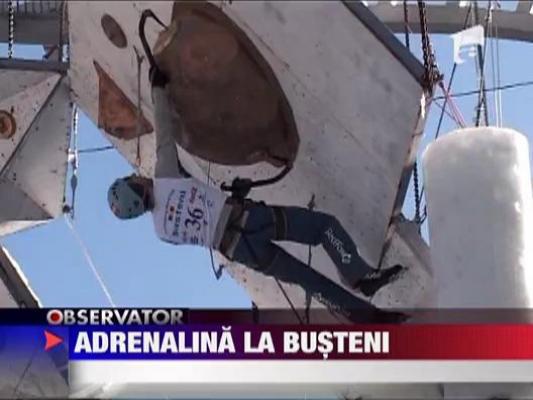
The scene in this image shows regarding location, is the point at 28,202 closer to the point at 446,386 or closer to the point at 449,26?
the point at 449,26

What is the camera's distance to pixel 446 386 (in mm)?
3629

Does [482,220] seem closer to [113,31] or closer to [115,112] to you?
[113,31]

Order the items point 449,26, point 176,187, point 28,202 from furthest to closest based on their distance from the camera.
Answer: point 28,202 < point 449,26 < point 176,187

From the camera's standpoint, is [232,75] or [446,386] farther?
[232,75]

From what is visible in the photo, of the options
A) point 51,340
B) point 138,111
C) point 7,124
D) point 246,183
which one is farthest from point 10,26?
point 51,340

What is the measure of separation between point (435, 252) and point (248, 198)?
997mm

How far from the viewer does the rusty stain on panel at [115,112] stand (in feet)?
16.6

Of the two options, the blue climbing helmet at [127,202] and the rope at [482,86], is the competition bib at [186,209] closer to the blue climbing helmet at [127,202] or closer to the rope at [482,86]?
the blue climbing helmet at [127,202]

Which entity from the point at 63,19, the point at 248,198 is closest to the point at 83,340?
the point at 248,198

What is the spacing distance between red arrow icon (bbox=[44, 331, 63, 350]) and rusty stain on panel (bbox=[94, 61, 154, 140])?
4.80ft

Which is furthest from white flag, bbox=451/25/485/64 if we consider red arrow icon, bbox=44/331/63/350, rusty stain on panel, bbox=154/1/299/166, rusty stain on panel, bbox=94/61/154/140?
red arrow icon, bbox=44/331/63/350

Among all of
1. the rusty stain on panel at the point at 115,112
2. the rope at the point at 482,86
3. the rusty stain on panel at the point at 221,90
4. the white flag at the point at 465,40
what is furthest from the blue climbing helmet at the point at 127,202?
the rope at the point at 482,86

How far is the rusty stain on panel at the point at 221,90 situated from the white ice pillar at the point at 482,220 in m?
0.86

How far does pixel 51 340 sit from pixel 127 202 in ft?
2.38
